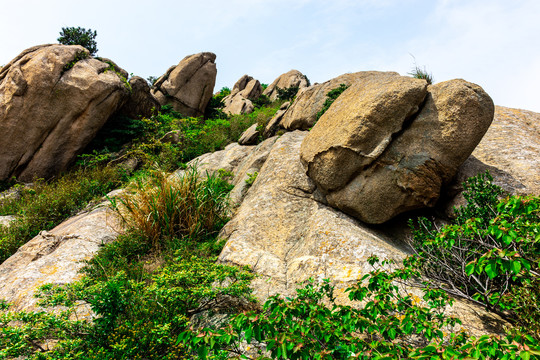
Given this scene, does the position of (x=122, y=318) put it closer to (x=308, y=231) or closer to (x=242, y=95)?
(x=308, y=231)

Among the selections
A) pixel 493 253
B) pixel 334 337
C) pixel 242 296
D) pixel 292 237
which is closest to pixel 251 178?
pixel 292 237

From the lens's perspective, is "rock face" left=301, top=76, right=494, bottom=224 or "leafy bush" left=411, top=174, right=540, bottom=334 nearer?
"leafy bush" left=411, top=174, right=540, bottom=334

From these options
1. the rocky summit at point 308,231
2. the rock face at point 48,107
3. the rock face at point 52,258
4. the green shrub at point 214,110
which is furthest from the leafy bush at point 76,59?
the green shrub at point 214,110

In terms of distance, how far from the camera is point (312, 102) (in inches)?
391

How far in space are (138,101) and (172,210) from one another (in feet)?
35.2

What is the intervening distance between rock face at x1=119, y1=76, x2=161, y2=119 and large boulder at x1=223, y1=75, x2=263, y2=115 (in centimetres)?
1049

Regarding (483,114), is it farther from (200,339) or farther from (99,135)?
(99,135)

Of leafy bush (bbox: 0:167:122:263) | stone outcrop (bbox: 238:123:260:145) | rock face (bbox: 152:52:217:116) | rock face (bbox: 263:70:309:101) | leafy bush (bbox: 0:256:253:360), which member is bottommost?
leafy bush (bbox: 0:167:122:263)

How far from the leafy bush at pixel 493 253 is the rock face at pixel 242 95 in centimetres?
2169

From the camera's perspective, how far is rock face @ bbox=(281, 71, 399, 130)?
9711mm

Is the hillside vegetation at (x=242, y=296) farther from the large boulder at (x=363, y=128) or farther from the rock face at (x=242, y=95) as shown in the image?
the rock face at (x=242, y=95)

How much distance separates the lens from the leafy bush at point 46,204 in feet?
25.1

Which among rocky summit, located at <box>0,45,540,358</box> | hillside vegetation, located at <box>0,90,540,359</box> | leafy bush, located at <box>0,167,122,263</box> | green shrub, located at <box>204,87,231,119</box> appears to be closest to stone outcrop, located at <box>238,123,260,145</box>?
rocky summit, located at <box>0,45,540,358</box>

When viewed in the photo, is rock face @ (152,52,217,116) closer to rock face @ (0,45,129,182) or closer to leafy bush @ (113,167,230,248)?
rock face @ (0,45,129,182)
